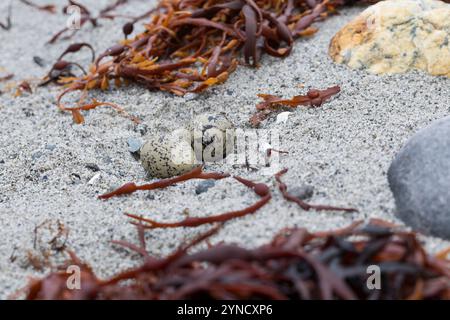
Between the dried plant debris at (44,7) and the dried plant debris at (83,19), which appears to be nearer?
the dried plant debris at (83,19)

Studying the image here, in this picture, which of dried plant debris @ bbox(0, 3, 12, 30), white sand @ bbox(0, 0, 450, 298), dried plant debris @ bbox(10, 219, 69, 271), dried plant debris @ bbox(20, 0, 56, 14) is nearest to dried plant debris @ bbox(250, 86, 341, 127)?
white sand @ bbox(0, 0, 450, 298)

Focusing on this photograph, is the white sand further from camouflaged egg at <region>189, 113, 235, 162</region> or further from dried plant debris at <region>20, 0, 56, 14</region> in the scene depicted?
dried plant debris at <region>20, 0, 56, 14</region>

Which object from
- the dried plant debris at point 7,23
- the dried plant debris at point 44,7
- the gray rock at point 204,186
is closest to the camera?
the gray rock at point 204,186

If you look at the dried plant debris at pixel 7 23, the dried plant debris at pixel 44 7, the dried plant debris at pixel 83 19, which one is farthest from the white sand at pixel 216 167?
the dried plant debris at pixel 44 7

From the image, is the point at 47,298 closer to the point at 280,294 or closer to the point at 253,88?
the point at 280,294

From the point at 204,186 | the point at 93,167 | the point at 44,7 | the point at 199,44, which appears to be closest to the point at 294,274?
the point at 204,186

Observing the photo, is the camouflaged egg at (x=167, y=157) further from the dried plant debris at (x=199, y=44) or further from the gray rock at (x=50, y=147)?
the dried plant debris at (x=199, y=44)
